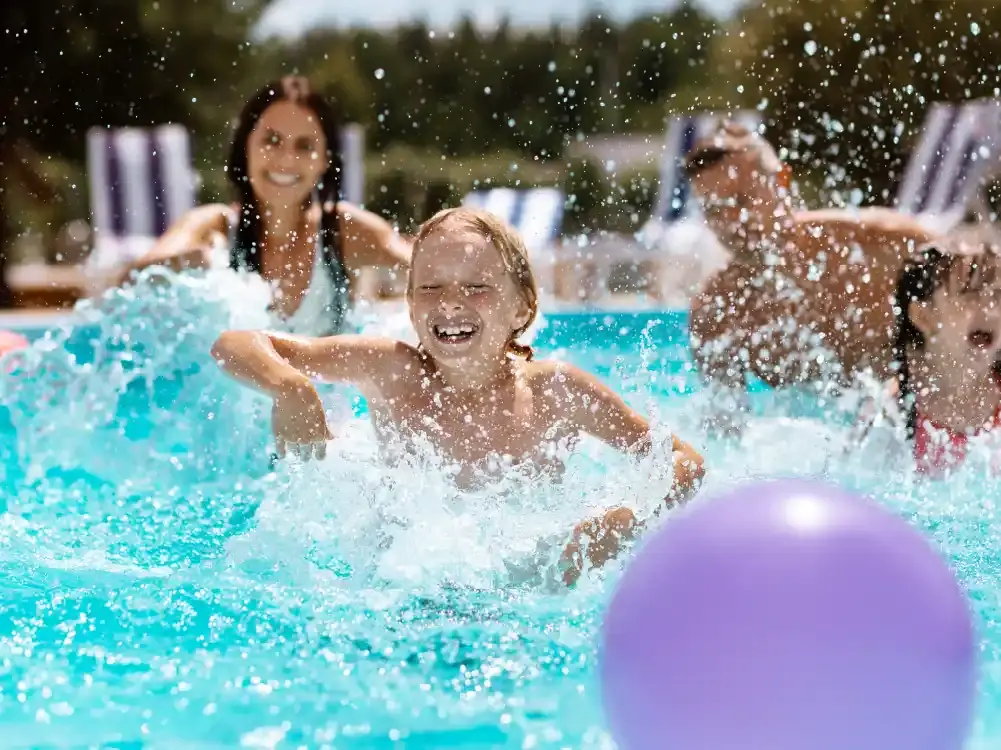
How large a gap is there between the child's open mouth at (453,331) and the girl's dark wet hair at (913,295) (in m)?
1.76

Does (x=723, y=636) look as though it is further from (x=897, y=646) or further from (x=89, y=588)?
(x=89, y=588)

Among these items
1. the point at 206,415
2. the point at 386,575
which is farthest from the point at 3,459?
the point at 386,575

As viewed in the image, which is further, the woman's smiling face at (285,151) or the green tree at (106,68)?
the green tree at (106,68)

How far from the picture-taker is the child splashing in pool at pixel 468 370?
3.27 metres

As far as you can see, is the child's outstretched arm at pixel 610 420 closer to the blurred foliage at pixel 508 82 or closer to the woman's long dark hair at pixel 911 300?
the woman's long dark hair at pixel 911 300

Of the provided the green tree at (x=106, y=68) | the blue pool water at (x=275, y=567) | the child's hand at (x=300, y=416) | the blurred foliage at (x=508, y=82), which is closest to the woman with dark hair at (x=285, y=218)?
the blue pool water at (x=275, y=567)

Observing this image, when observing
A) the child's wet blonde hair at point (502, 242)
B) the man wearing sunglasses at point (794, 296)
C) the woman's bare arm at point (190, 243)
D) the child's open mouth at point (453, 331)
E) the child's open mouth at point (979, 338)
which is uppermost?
the woman's bare arm at point (190, 243)

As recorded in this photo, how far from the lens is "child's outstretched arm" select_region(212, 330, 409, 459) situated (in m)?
3.06

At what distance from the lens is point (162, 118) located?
1983 cm

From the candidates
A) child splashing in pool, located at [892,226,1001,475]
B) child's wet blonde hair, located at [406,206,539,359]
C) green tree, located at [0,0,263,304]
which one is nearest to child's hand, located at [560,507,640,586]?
child's wet blonde hair, located at [406,206,539,359]

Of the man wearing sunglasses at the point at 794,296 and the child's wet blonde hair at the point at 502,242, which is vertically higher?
the man wearing sunglasses at the point at 794,296

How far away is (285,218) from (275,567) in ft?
7.24

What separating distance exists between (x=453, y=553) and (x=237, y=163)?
246cm

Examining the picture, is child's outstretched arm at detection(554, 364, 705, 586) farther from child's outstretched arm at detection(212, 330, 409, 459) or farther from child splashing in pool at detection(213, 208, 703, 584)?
child's outstretched arm at detection(212, 330, 409, 459)
